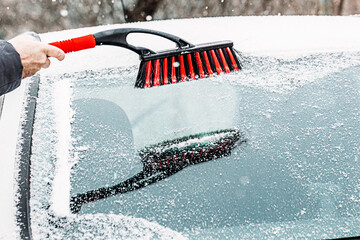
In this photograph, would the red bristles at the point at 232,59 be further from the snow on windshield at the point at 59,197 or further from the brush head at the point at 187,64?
the snow on windshield at the point at 59,197

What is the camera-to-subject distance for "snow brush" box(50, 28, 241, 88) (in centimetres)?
155

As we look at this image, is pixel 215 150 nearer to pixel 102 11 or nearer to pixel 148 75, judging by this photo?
pixel 148 75

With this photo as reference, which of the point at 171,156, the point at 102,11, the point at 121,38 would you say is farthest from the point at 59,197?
the point at 102,11

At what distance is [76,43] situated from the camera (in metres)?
1.53

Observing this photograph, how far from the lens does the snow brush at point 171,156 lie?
1.08 m

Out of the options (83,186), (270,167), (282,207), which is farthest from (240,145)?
(83,186)

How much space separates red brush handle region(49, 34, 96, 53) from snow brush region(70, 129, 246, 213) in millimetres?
547

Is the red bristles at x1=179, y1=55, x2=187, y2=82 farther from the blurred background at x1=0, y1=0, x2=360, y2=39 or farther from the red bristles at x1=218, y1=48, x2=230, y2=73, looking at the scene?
the blurred background at x1=0, y1=0, x2=360, y2=39

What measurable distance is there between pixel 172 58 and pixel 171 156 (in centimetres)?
64

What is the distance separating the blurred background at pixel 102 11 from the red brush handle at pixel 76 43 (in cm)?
284

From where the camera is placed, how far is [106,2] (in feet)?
14.0

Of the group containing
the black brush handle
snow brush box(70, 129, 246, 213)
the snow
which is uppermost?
the black brush handle

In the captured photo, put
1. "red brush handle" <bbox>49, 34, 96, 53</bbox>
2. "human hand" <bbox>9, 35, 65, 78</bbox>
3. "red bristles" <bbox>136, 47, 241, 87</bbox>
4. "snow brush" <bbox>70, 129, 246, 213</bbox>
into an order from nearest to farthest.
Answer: "snow brush" <bbox>70, 129, 246, 213</bbox> → "human hand" <bbox>9, 35, 65, 78</bbox> → "red brush handle" <bbox>49, 34, 96, 53</bbox> → "red bristles" <bbox>136, 47, 241, 87</bbox>

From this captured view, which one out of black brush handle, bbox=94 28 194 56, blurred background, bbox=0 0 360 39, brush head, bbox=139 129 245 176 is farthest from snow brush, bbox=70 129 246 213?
blurred background, bbox=0 0 360 39
